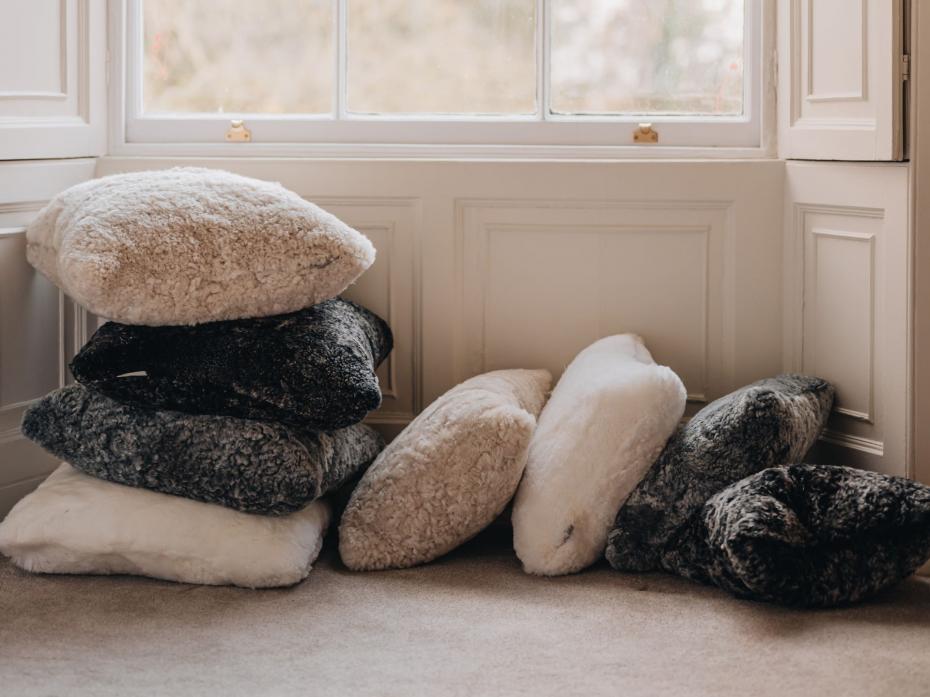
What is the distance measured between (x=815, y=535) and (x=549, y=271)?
2.87 ft

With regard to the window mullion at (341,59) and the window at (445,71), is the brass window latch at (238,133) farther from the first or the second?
the window mullion at (341,59)

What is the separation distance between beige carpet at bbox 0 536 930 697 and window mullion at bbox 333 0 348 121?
1.08 m

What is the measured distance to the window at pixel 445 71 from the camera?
2389mm

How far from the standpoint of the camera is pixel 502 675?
1473 mm

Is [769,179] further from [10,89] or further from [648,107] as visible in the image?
[10,89]

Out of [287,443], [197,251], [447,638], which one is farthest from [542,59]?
[447,638]

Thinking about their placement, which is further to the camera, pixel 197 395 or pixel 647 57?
pixel 647 57

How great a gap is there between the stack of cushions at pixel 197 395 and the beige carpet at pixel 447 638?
76 millimetres

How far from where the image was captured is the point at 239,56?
8.14ft

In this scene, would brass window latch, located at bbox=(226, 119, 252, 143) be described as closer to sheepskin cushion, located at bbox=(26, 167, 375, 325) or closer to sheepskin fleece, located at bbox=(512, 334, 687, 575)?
sheepskin cushion, located at bbox=(26, 167, 375, 325)

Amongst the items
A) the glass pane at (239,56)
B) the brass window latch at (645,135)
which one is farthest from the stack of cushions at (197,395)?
the brass window latch at (645,135)

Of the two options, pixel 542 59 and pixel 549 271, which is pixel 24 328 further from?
pixel 542 59

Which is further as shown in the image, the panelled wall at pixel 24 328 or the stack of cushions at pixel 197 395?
the panelled wall at pixel 24 328

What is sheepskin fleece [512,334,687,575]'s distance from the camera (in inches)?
74.0
